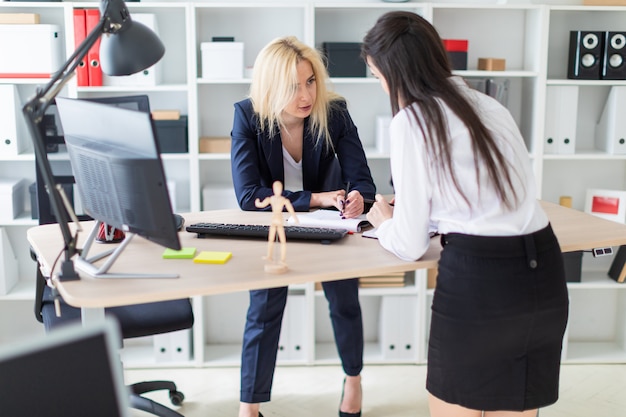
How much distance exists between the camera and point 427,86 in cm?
204

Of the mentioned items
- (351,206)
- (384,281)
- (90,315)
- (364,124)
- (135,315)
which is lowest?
(384,281)

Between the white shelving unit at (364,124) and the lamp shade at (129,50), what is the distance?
139cm

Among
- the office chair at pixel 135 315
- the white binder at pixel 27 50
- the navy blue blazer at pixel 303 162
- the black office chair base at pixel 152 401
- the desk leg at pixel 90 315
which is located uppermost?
the white binder at pixel 27 50

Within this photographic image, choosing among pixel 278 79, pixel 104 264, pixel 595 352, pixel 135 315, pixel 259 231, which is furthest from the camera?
pixel 595 352

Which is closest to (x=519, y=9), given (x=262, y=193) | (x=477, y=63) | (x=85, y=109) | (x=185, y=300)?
(x=477, y=63)

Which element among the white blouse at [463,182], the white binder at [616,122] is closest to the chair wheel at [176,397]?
the white blouse at [463,182]

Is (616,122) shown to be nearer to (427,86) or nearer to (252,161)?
(252,161)

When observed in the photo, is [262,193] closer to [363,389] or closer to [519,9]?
[363,389]

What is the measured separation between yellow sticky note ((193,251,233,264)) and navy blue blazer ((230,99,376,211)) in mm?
573

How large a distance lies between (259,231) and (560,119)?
2.04 metres

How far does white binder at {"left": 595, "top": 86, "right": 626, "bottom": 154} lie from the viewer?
3.77 metres

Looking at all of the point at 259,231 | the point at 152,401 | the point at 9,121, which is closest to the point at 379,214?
the point at 259,231

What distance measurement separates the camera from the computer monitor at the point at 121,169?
74.6 inches

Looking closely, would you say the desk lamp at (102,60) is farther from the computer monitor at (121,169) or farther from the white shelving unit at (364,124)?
the white shelving unit at (364,124)
